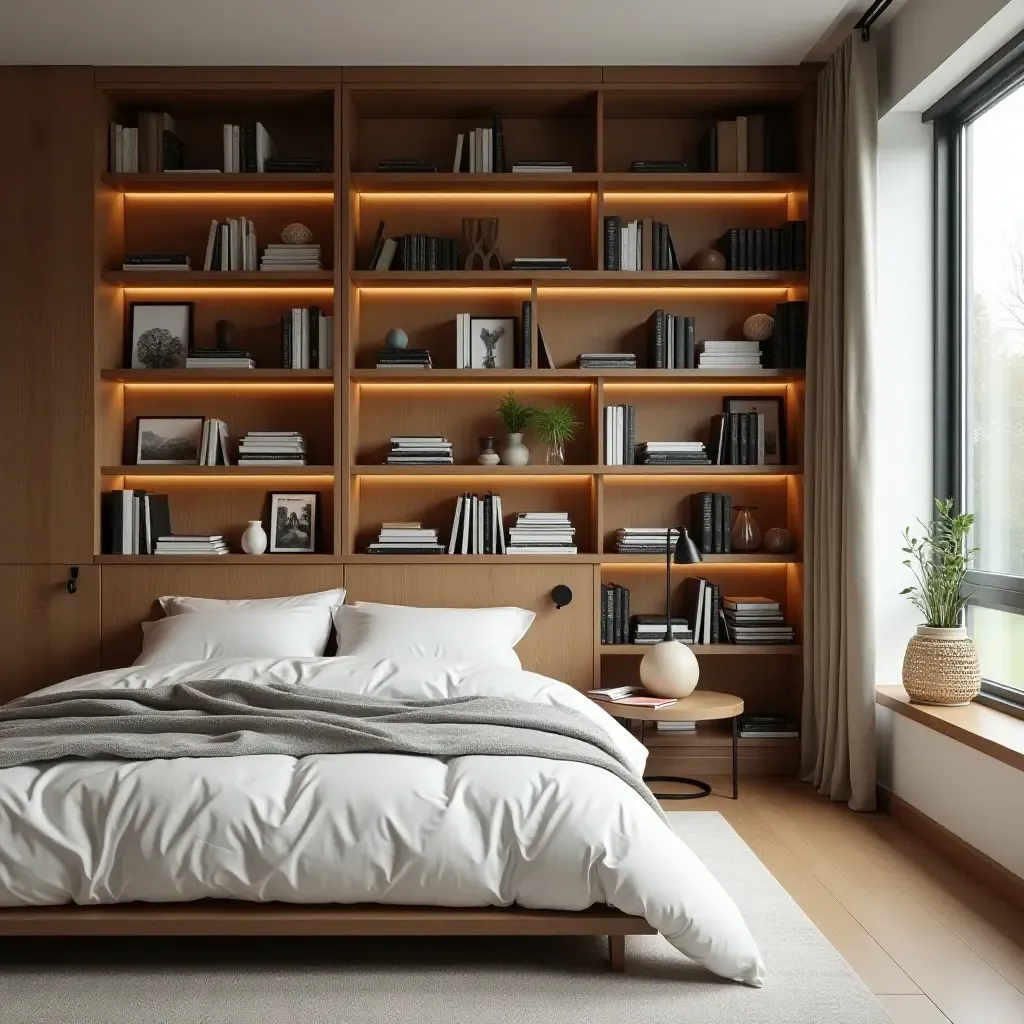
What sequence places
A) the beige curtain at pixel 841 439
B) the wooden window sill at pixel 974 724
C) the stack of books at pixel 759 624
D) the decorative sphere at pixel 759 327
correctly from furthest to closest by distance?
the decorative sphere at pixel 759 327 → the stack of books at pixel 759 624 → the beige curtain at pixel 841 439 → the wooden window sill at pixel 974 724

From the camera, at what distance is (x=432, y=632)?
159 inches

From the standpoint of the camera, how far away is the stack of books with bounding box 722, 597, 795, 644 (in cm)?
455

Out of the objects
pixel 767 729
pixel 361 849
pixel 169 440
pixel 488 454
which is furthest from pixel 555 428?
pixel 361 849

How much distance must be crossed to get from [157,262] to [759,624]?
116 inches

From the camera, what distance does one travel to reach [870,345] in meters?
4.10

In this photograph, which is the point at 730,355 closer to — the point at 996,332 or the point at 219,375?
the point at 996,332

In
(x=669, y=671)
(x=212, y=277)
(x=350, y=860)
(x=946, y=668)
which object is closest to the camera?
(x=350, y=860)

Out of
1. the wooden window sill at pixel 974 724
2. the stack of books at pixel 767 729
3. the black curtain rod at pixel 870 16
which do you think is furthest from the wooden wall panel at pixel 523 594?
the black curtain rod at pixel 870 16

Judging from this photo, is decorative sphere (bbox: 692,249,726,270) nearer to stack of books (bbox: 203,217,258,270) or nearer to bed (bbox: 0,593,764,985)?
stack of books (bbox: 203,217,258,270)

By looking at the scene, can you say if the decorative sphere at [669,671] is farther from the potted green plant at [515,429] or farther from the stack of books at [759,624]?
the potted green plant at [515,429]

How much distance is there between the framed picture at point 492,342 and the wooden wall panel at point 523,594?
878 mm

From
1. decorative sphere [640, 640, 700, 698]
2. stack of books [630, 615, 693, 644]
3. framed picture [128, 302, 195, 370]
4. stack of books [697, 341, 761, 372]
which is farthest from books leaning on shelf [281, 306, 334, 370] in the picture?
decorative sphere [640, 640, 700, 698]

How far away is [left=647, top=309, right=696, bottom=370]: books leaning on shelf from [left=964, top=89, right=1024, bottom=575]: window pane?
1089 millimetres

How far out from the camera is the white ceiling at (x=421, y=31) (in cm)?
396
